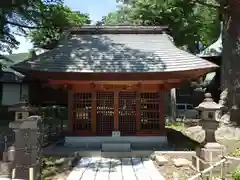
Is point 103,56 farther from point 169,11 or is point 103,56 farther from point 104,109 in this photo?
point 169,11

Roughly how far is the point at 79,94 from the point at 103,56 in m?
1.87

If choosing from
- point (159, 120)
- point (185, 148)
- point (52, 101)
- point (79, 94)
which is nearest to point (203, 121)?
point (185, 148)

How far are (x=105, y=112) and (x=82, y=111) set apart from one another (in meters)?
0.96

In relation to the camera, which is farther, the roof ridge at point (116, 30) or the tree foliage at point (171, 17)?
the tree foliage at point (171, 17)

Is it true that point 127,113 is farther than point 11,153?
Yes

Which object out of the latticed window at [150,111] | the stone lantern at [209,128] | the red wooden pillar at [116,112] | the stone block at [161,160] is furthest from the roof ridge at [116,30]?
the stone block at [161,160]

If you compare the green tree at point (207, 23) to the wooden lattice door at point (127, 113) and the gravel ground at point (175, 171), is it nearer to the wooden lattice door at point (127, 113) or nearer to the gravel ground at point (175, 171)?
the wooden lattice door at point (127, 113)

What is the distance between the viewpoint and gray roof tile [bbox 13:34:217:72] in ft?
39.0

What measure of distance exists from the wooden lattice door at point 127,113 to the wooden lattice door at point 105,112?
339 mm

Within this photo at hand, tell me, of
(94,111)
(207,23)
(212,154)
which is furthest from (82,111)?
(207,23)

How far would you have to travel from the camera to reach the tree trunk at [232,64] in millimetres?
14312

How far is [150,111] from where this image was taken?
42.3 feet

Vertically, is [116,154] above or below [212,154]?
below

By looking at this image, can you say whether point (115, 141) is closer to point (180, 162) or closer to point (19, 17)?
point (180, 162)
